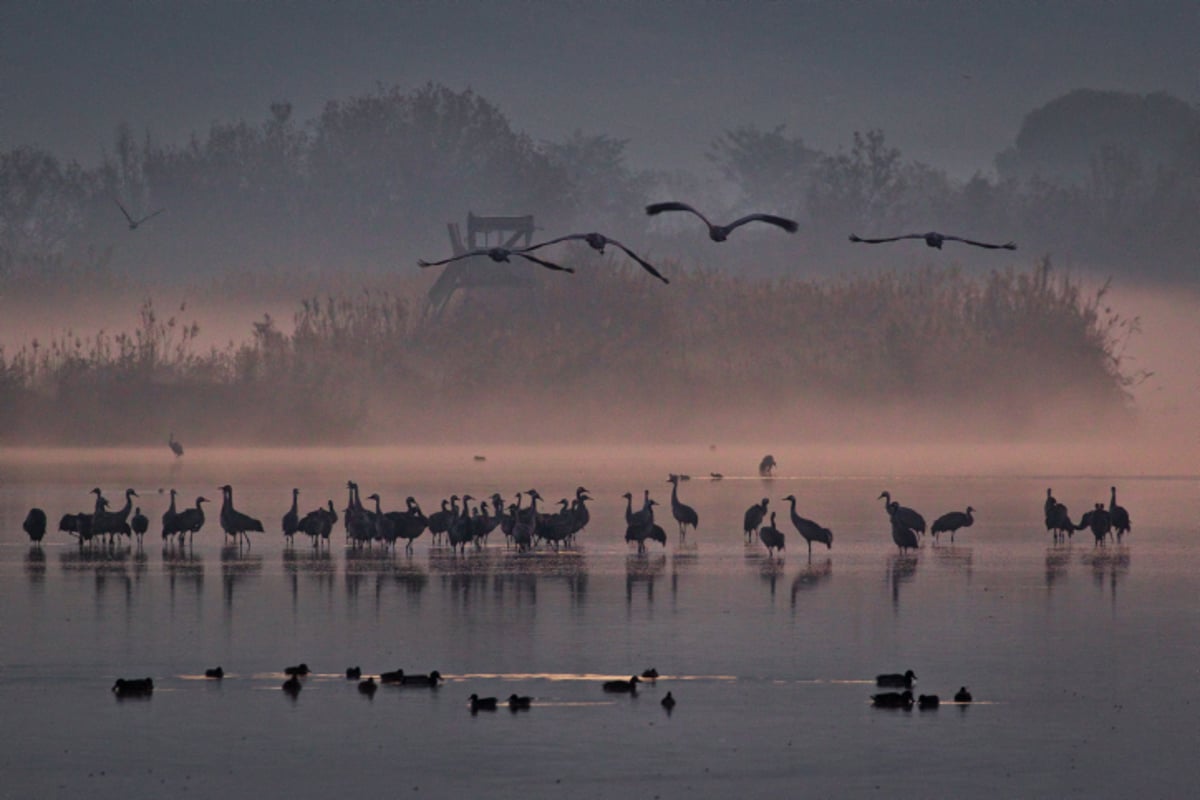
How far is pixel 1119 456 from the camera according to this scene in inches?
1806

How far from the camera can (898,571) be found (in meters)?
23.0

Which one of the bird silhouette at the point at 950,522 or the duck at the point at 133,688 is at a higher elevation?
the bird silhouette at the point at 950,522

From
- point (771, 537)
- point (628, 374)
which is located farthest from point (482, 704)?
point (628, 374)

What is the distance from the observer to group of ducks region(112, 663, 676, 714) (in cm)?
1462

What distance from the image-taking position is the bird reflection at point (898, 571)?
20859 mm

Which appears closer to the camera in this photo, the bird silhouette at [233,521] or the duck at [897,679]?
the duck at [897,679]

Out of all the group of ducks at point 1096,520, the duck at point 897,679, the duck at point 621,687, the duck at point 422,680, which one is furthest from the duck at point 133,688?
the group of ducks at point 1096,520

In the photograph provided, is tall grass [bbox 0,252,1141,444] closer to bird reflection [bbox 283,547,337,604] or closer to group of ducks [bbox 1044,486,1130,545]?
group of ducks [bbox 1044,486,1130,545]

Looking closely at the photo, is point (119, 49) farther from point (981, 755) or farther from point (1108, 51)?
point (981, 755)

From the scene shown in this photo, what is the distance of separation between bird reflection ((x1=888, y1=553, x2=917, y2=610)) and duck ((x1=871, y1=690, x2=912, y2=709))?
4.87 metres

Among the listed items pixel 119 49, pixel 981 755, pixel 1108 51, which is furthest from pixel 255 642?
pixel 1108 51

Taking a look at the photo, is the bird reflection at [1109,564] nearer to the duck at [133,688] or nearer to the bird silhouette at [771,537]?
the bird silhouette at [771,537]

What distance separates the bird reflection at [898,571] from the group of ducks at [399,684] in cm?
508

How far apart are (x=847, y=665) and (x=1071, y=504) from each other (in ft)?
50.7
